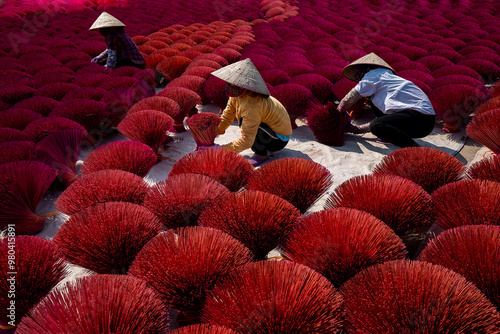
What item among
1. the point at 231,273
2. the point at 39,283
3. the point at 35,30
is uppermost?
the point at 231,273

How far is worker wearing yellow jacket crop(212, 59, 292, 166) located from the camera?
2.16 meters

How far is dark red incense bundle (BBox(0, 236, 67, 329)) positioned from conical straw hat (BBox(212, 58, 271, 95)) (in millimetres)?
1384

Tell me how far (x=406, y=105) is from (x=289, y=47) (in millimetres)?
2296

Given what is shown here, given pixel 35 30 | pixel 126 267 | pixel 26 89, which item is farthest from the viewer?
pixel 35 30

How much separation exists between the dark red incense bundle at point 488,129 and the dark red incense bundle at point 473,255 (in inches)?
43.6

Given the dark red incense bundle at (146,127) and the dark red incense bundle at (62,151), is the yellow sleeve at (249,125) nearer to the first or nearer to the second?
the dark red incense bundle at (146,127)

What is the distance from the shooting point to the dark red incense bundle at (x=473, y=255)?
3.20ft

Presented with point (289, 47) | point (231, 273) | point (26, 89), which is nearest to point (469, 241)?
point (231, 273)

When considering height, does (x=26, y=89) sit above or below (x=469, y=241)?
below

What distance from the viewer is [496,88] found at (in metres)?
3.16

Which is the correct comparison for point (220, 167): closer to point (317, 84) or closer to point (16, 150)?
point (16, 150)

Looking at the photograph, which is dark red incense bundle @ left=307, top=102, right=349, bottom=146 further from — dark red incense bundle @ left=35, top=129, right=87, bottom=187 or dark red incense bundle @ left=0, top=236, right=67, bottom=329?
dark red incense bundle @ left=0, top=236, right=67, bottom=329

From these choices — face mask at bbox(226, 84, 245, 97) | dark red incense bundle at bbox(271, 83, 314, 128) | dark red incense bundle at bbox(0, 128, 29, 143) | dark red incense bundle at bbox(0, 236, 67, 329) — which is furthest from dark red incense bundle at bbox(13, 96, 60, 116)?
dark red incense bundle at bbox(271, 83, 314, 128)

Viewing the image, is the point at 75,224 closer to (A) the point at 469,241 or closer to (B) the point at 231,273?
(B) the point at 231,273
